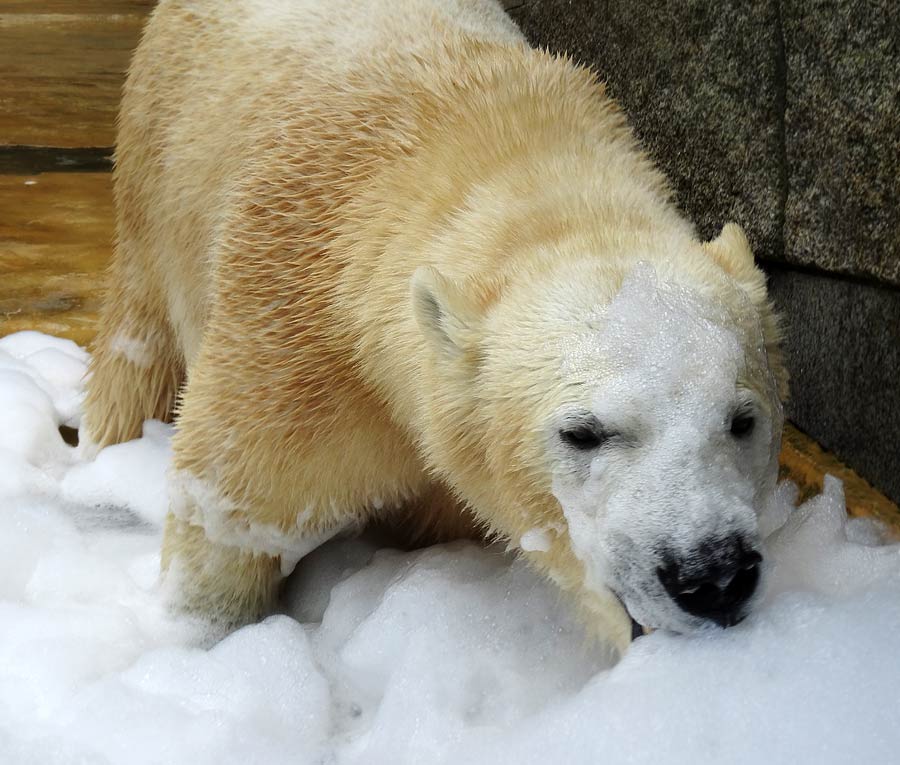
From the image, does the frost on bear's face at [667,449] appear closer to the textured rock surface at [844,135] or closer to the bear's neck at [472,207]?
the bear's neck at [472,207]

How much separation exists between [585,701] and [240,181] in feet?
4.03

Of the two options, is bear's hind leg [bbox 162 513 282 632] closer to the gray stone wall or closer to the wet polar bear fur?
the wet polar bear fur

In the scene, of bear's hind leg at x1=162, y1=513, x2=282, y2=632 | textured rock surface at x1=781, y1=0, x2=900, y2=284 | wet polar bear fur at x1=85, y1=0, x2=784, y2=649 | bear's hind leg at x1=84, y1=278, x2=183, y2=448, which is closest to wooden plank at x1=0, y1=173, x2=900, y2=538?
bear's hind leg at x1=84, y1=278, x2=183, y2=448

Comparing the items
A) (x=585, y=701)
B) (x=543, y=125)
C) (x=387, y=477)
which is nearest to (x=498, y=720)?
(x=585, y=701)

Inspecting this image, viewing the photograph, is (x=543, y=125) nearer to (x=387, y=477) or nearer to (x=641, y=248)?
(x=641, y=248)

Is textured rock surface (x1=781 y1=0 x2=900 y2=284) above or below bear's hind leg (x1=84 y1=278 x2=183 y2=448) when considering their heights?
above

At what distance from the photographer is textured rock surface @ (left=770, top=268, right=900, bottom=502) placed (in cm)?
222

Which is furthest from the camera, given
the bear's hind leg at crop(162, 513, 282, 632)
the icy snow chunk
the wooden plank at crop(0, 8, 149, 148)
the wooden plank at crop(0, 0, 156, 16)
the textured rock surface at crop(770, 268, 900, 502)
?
the wooden plank at crop(0, 0, 156, 16)

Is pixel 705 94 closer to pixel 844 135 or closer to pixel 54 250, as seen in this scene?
pixel 844 135

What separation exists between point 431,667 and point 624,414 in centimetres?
75

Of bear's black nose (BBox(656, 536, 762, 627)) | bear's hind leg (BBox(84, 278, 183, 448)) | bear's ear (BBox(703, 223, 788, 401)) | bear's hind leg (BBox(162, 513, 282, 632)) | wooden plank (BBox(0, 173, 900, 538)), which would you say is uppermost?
bear's ear (BBox(703, 223, 788, 401))

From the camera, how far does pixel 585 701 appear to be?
73.4 inches

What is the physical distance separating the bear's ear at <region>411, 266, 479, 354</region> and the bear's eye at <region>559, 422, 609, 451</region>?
0.24 meters

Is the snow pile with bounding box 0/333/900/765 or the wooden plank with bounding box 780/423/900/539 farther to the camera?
the wooden plank with bounding box 780/423/900/539
